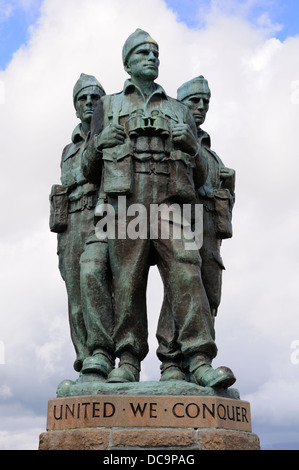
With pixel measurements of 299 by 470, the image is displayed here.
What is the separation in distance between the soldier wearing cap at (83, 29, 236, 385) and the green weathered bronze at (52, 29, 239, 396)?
0.04 feet

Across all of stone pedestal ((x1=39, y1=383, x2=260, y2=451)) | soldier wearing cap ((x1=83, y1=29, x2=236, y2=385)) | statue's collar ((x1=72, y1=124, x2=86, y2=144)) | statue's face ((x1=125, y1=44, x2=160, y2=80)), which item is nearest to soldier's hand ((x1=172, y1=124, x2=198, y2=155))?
soldier wearing cap ((x1=83, y1=29, x2=236, y2=385))

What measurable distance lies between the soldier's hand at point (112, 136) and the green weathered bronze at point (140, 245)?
11 mm

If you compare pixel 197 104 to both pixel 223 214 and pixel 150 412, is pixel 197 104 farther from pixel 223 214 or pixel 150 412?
pixel 150 412

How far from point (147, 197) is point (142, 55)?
5.69ft

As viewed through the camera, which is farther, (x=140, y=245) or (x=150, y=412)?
(x=140, y=245)

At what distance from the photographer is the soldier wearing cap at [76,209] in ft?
29.9

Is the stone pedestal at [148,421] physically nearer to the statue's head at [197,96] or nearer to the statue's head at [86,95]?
the statue's head at [86,95]

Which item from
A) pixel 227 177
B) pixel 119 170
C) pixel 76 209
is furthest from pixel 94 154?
pixel 227 177

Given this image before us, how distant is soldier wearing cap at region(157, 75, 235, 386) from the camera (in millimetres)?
8484

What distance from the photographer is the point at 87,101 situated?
388 inches

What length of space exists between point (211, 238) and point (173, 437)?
9.70ft

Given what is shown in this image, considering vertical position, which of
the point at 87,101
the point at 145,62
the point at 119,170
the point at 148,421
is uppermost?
the point at 87,101

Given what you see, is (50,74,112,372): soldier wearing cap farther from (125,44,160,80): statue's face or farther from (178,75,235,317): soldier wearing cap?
(178,75,235,317): soldier wearing cap
